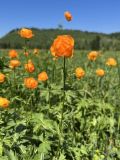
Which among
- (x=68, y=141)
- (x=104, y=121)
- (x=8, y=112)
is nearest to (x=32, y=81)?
(x=8, y=112)

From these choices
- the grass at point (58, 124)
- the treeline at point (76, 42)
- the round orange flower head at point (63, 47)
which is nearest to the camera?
the round orange flower head at point (63, 47)

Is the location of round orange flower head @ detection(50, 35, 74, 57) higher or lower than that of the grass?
higher

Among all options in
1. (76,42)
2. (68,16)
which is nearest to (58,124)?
(68,16)

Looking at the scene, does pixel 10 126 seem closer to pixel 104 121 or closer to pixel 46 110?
pixel 46 110

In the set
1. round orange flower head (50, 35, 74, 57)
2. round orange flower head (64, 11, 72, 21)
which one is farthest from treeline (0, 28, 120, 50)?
round orange flower head (50, 35, 74, 57)

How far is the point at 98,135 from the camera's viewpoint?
4457 millimetres

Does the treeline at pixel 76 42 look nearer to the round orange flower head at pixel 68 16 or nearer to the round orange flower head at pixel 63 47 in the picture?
the round orange flower head at pixel 68 16

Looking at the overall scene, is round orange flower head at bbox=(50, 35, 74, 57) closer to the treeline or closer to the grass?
the grass

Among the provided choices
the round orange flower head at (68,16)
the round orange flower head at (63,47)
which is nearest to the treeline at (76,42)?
the round orange flower head at (68,16)

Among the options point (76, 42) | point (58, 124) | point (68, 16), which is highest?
point (68, 16)

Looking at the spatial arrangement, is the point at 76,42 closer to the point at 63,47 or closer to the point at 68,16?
the point at 68,16

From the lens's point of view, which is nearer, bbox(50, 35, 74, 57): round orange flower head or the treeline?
bbox(50, 35, 74, 57): round orange flower head

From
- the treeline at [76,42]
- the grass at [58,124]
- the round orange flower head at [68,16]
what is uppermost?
the round orange flower head at [68,16]

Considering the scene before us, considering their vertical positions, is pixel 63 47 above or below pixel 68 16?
below
